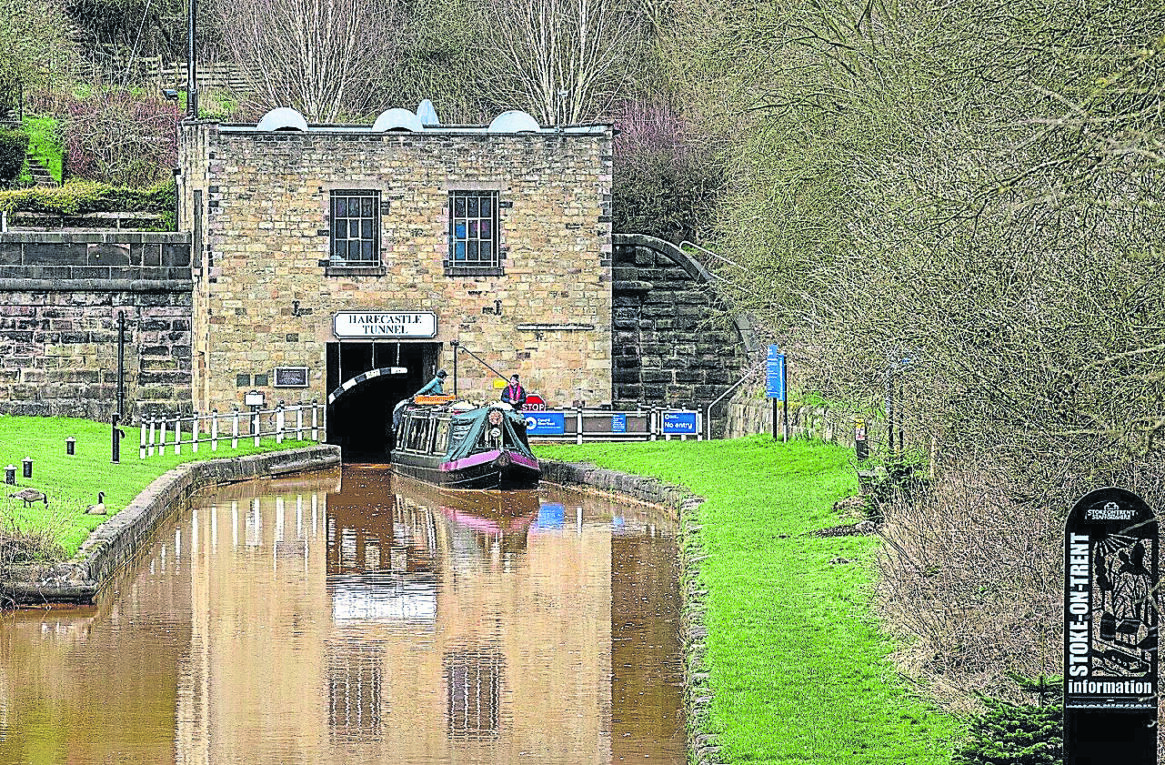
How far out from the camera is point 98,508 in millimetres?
19453

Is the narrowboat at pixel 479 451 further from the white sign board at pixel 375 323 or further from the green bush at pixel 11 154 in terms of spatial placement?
the green bush at pixel 11 154

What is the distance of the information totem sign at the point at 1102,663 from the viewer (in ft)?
23.0

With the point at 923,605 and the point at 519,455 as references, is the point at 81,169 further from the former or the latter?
the point at 923,605

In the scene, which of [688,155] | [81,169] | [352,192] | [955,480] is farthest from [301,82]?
[955,480]

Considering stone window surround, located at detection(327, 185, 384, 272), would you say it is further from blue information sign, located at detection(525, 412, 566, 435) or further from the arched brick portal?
the arched brick portal

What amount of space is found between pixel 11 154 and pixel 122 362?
53.9ft

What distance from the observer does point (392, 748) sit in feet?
36.5

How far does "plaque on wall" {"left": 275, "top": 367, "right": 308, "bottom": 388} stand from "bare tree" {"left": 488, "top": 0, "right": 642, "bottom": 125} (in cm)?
1424

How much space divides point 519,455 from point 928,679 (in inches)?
689

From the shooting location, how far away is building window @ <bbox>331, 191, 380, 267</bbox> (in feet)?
107

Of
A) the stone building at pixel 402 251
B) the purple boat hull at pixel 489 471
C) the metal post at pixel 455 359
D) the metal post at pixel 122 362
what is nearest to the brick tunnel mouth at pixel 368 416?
the metal post at pixel 455 359

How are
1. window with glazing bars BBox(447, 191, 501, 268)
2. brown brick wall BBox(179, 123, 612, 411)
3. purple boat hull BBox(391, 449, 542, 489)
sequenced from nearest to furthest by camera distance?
1. purple boat hull BBox(391, 449, 542, 489)
2. brown brick wall BBox(179, 123, 612, 411)
3. window with glazing bars BBox(447, 191, 501, 268)

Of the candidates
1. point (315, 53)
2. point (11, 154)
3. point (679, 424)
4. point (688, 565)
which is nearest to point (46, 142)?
point (11, 154)

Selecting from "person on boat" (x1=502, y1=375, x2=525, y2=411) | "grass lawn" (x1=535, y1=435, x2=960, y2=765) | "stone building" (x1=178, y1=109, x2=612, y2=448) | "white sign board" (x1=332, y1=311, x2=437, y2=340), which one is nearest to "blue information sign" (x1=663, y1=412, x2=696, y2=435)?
"stone building" (x1=178, y1=109, x2=612, y2=448)
